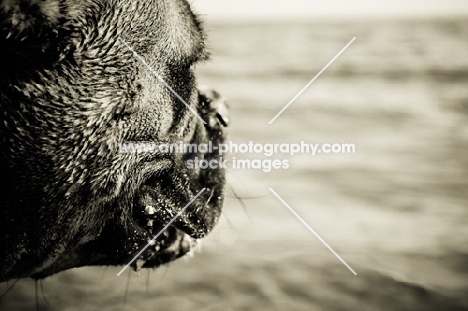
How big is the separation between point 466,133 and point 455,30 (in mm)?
8585

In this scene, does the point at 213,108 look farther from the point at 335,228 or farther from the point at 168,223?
the point at 335,228

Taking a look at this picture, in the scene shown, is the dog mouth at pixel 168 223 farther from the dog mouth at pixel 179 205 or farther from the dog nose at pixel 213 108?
the dog nose at pixel 213 108

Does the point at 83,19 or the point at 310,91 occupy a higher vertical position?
the point at 310,91

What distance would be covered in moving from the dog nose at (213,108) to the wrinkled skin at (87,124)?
0.31ft

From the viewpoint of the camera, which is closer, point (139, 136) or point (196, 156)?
point (139, 136)

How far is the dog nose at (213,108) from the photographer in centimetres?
157

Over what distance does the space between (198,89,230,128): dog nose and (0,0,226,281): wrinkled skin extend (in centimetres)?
10

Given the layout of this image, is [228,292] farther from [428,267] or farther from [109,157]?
[109,157]

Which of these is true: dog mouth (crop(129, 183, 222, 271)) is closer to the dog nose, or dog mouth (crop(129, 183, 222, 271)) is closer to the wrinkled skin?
the wrinkled skin

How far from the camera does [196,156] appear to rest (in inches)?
59.4

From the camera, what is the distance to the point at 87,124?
3.68 ft

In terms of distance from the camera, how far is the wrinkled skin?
3.42 feet

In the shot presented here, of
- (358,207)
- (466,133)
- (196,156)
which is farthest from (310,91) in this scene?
(196,156)

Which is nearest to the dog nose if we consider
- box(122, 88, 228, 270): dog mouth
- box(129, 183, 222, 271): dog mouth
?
Result: box(122, 88, 228, 270): dog mouth
